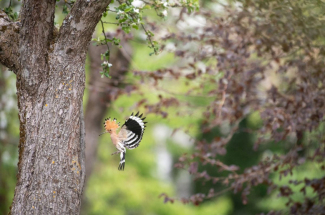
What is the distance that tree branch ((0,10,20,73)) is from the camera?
3.26 meters

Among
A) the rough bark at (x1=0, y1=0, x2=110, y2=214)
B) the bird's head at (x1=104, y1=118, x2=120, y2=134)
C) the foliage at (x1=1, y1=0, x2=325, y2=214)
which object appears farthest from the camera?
the foliage at (x1=1, y1=0, x2=325, y2=214)

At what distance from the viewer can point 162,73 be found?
5887 mm

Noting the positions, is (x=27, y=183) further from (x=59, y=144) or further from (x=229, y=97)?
(x=229, y=97)

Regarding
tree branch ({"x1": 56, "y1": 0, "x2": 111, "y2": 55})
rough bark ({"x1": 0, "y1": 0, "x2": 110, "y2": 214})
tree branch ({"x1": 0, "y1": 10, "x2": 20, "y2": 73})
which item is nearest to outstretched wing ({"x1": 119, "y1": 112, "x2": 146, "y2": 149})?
rough bark ({"x1": 0, "y1": 0, "x2": 110, "y2": 214})

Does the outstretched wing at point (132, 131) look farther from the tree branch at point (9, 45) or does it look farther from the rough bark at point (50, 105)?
the tree branch at point (9, 45)

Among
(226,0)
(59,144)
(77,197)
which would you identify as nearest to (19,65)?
(59,144)

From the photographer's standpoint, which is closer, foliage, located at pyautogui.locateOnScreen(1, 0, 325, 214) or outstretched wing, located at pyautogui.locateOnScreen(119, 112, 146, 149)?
outstretched wing, located at pyautogui.locateOnScreen(119, 112, 146, 149)

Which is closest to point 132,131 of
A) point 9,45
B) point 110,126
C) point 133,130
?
point 133,130

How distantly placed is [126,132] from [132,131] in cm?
5

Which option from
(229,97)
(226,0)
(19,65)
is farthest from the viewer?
(226,0)

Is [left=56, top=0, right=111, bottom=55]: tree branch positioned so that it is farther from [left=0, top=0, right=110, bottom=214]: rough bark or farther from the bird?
the bird

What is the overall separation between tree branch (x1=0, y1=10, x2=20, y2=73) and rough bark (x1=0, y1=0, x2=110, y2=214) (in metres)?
0.08

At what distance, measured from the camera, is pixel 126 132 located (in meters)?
3.32

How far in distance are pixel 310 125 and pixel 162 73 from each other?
2.12 meters
